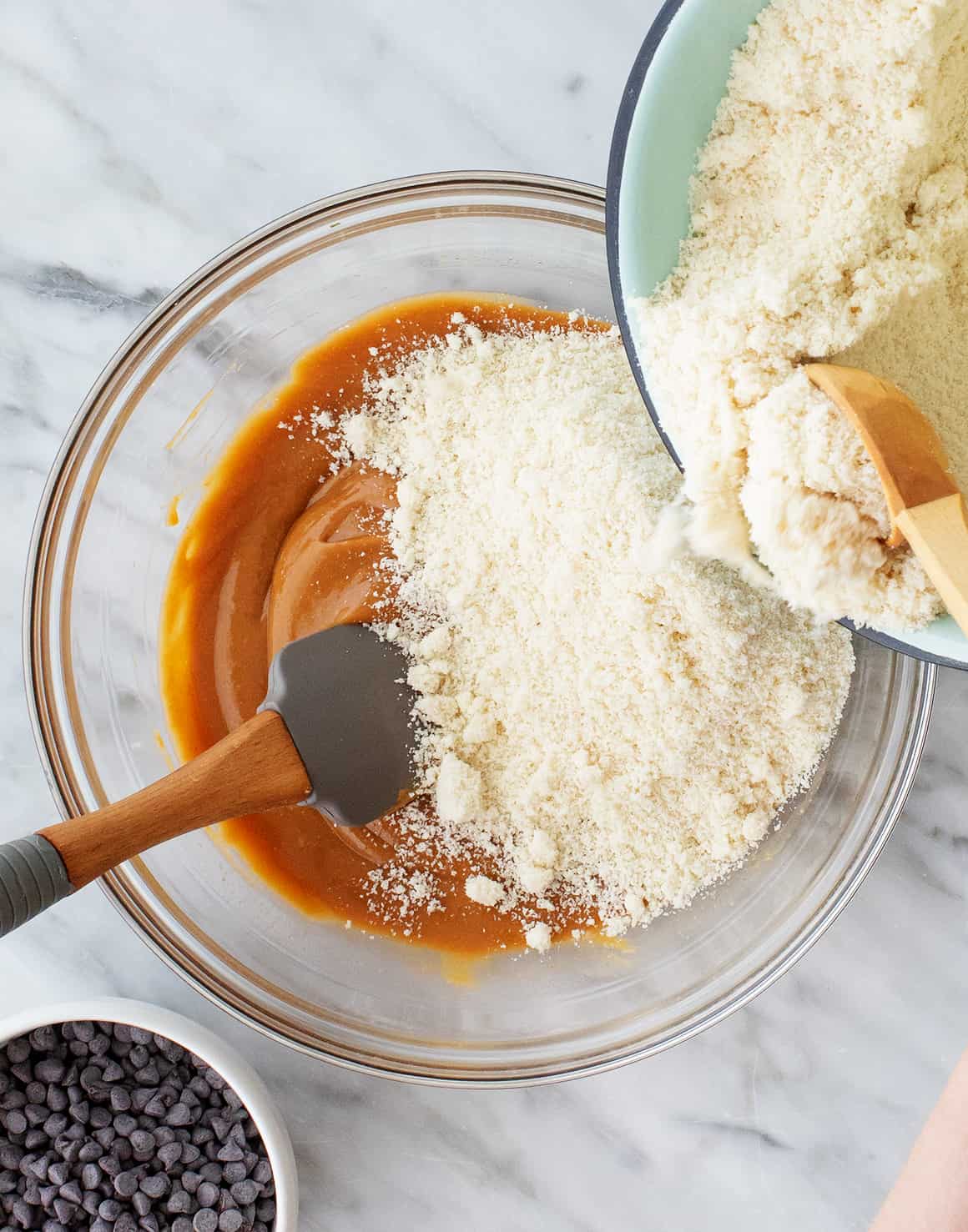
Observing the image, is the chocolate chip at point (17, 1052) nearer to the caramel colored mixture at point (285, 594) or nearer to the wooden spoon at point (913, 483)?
the caramel colored mixture at point (285, 594)

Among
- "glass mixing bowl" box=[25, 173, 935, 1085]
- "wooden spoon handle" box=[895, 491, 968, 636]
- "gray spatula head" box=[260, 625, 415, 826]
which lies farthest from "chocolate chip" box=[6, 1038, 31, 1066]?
"wooden spoon handle" box=[895, 491, 968, 636]

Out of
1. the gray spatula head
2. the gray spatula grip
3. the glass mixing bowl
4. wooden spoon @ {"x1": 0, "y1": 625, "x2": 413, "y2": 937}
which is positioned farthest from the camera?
the glass mixing bowl

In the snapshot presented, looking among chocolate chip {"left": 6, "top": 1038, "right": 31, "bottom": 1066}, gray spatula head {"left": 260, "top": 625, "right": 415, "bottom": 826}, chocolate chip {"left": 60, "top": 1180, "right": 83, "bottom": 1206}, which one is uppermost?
gray spatula head {"left": 260, "top": 625, "right": 415, "bottom": 826}

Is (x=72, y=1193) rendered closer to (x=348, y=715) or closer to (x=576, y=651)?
(x=348, y=715)

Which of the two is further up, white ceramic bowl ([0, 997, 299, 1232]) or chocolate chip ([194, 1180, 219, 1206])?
white ceramic bowl ([0, 997, 299, 1232])

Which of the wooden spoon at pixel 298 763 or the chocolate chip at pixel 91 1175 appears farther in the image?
the chocolate chip at pixel 91 1175

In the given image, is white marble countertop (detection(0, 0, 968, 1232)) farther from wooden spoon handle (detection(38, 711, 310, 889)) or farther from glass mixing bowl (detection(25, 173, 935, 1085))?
wooden spoon handle (detection(38, 711, 310, 889))

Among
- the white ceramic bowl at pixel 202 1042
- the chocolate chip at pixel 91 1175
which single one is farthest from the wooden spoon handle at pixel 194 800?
the chocolate chip at pixel 91 1175

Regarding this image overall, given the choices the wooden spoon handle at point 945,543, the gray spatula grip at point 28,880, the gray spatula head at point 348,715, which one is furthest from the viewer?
the gray spatula head at point 348,715
